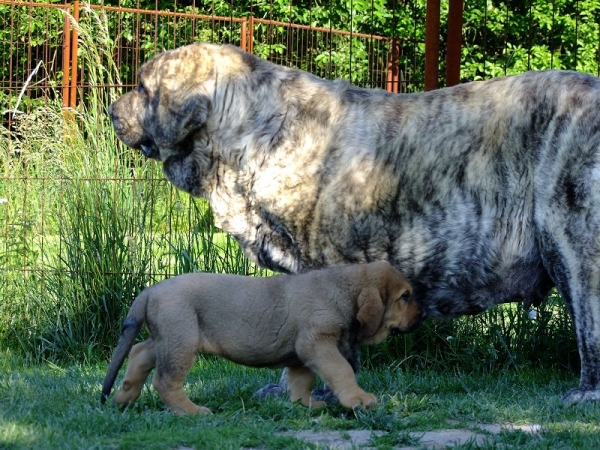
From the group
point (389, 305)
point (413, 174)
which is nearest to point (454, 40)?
point (413, 174)

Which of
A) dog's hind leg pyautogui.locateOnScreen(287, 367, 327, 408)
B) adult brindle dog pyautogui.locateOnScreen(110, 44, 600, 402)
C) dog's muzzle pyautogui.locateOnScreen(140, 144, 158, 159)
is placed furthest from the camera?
dog's muzzle pyautogui.locateOnScreen(140, 144, 158, 159)

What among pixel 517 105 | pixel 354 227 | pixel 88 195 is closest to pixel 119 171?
pixel 88 195

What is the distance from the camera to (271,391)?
6016mm

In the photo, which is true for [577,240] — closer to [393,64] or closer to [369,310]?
[369,310]

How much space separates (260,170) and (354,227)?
2.10ft

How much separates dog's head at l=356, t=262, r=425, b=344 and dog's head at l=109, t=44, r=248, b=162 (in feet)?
4.85

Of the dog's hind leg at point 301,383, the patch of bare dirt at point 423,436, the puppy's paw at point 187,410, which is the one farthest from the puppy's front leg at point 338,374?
the puppy's paw at point 187,410

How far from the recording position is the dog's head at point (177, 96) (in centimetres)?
598

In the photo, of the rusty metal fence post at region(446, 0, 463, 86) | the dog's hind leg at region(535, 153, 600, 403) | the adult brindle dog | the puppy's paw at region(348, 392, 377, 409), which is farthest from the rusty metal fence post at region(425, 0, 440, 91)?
the puppy's paw at region(348, 392, 377, 409)

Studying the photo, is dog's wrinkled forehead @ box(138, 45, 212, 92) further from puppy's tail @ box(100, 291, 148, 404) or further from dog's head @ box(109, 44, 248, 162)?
puppy's tail @ box(100, 291, 148, 404)

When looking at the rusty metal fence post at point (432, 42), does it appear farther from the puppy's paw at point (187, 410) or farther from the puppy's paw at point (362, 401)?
the puppy's paw at point (187, 410)

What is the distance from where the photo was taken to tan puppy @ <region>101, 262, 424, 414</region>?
4.98 meters

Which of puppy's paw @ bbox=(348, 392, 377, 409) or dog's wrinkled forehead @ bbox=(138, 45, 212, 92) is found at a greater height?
dog's wrinkled forehead @ bbox=(138, 45, 212, 92)

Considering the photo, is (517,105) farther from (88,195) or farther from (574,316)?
(88,195)
